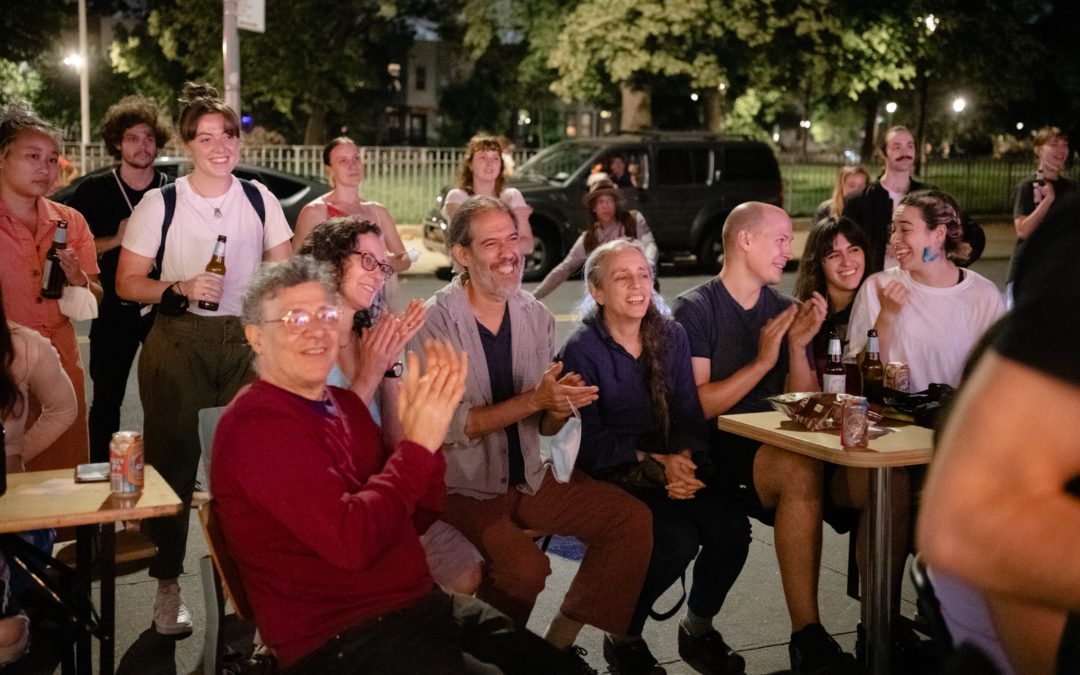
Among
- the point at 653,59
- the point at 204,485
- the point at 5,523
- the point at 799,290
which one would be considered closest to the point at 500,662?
the point at 5,523

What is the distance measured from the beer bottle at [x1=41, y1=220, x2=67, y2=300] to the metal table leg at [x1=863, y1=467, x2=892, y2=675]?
343 centimetres

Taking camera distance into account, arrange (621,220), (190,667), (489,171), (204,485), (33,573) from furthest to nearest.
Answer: (621,220) → (489,171) → (204,485) → (190,667) → (33,573)

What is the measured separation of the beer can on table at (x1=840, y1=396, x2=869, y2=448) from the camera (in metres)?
3.85

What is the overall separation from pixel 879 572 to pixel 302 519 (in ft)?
7.49

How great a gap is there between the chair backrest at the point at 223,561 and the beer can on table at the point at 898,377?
2.78 meters

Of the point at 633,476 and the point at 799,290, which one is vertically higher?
the point at 799,290

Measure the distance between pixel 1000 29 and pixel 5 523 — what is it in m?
27.7

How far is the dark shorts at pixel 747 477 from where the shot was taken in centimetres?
456

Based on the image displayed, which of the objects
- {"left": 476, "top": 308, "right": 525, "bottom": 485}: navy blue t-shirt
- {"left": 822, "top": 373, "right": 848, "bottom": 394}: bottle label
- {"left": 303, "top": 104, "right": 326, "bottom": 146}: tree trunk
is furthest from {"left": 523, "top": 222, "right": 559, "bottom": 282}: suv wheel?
{"left": 303, "top": 104, "right": 326, "bottom": 146}: tree trunk

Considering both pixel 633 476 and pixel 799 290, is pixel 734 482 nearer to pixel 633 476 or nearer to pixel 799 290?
pixel 633 476

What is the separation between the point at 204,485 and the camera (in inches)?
252

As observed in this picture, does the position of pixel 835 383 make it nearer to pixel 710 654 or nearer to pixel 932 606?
pixel 710 654

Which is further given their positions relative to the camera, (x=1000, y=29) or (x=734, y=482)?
(x=1000, y=29)

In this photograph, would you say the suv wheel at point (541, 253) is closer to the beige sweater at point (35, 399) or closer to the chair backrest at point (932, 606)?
the beige sweater at point (35, 399)
